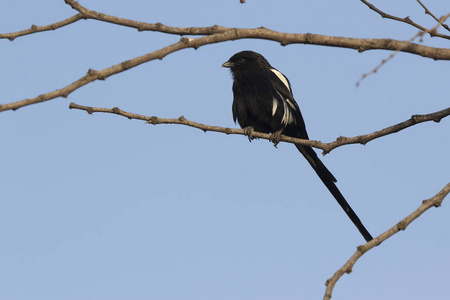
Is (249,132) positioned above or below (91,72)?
above

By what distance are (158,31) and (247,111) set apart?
3083 millimetres

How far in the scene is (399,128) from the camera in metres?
2.79

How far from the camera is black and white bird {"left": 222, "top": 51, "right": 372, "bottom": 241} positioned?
528 cm

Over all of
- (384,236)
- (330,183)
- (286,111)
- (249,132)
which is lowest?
(384,236)

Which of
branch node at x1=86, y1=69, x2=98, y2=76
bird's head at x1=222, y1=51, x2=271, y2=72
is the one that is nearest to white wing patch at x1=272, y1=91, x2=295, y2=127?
bird's head at x1=222, y1=51, x2=271, y2=72

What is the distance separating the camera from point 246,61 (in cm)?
567

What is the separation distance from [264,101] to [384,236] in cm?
327

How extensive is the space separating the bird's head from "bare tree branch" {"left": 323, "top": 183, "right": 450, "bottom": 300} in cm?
349

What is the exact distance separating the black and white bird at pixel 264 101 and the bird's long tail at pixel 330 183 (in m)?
0.06

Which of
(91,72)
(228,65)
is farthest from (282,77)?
(91,72)

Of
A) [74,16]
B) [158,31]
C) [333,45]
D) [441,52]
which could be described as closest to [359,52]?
[333,45]

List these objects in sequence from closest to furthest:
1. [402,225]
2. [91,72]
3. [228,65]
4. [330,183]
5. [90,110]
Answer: [91,72], [402,225], [90,110], [330,183], [228,65]

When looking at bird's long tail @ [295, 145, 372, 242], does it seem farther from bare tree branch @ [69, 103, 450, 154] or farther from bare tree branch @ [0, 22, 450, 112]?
bare tree branch @ [0, 22, 450, 112]

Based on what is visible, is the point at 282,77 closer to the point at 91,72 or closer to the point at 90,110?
the point at 90,110
